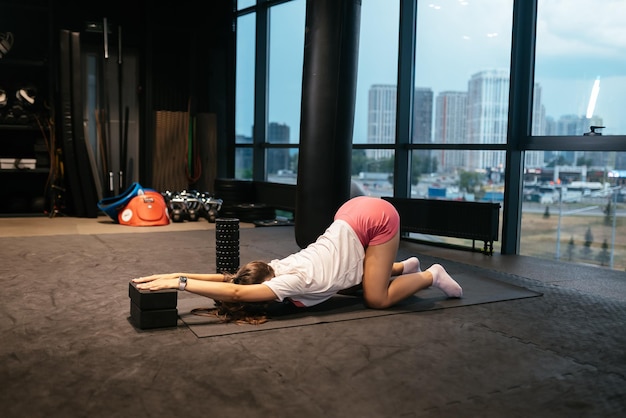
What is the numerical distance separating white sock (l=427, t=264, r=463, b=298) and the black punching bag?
4.82 feet

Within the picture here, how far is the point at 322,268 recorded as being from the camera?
12.0 feet

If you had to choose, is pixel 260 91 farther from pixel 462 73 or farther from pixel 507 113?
pixel 507 113

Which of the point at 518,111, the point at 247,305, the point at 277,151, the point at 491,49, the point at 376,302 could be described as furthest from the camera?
the point at 277,151

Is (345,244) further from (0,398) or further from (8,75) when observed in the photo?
(8,75)

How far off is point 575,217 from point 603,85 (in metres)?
1.23

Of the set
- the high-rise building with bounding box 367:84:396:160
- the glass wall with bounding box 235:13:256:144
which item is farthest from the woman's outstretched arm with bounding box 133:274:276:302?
the glass wall with bounding box 235:13:256:144

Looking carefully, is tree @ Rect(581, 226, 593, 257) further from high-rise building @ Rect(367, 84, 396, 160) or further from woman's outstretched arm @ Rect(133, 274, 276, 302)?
woman's outstretched arm @ Rect(133, 274, 276, 302)

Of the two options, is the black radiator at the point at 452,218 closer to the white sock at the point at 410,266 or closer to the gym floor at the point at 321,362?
the gym floor at the point at 321,362

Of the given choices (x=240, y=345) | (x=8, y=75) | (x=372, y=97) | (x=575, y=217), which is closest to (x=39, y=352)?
(x=240, y=345)

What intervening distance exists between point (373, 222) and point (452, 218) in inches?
125

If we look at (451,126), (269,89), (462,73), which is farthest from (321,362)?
(269,89)

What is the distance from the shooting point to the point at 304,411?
8.12ft

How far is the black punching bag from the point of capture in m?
5.38

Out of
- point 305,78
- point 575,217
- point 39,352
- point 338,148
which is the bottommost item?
point 39,352
